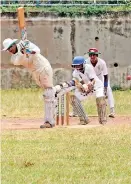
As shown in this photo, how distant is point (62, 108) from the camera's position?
49.9 feet

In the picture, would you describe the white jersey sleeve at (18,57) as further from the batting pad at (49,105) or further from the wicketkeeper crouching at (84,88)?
the wicketkeeper crouching at (84,88)

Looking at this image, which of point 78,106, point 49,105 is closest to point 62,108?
point 78,106

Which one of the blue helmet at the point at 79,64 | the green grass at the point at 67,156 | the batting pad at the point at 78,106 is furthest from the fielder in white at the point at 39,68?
the green grass at the point at 67,156

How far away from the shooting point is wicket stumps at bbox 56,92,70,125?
15117mm

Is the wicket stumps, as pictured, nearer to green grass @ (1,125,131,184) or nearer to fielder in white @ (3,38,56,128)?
fielder in white @ (3,38,56,128)

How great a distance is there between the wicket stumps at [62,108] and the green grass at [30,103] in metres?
2.23

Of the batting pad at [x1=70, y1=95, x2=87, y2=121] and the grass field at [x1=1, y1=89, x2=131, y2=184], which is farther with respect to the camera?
the batting pad at [x1=70, y1=95, x2=87, y2=121]

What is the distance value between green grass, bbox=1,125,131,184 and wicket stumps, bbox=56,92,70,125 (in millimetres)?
1735

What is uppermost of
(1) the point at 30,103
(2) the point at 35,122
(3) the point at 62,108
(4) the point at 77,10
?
(4) the point at 77,10

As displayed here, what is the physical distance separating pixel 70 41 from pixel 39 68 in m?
9.58

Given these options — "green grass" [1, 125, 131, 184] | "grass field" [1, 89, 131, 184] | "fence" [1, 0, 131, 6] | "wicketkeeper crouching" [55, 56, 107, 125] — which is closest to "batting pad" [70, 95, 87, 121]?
"wicketkeeper crouching" [55, 56, 107, 125]

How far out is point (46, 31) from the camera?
23969mm

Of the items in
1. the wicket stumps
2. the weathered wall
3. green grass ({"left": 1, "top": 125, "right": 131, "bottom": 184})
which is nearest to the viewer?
green grass ({"left": 1, "top": 125, "right": 131, "bottom": 184})

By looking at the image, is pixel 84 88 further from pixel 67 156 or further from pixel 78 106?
pixel 67 156
